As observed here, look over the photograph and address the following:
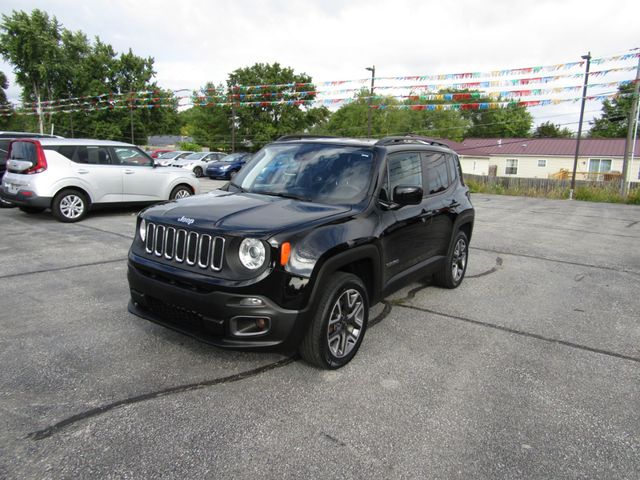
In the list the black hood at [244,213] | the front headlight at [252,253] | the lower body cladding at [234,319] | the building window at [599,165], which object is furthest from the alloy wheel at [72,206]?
the building window at [599,165]

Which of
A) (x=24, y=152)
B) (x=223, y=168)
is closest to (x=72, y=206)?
(x=24, y=152)

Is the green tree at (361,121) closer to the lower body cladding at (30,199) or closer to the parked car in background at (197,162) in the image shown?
the parked car in background at (197,162)

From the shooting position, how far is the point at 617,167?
131 feet

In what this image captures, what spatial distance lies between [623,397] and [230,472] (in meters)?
2.76

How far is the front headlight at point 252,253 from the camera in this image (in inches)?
117

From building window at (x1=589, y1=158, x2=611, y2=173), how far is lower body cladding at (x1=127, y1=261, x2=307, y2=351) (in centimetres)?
4573

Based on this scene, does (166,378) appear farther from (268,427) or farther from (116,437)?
(268,427)

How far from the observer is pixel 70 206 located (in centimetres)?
913

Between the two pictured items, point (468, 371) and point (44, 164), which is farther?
point (44, 164)

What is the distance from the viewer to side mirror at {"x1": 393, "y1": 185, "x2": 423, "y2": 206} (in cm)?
378

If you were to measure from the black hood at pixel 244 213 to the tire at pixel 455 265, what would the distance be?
89.5 inches

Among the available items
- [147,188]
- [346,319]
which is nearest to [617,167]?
[147,188]

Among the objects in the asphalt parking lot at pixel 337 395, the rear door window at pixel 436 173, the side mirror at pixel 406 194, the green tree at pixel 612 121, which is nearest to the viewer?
the asphalt parking lot at pixel 337 395

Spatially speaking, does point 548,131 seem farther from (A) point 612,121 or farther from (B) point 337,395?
(B) point 337,395
